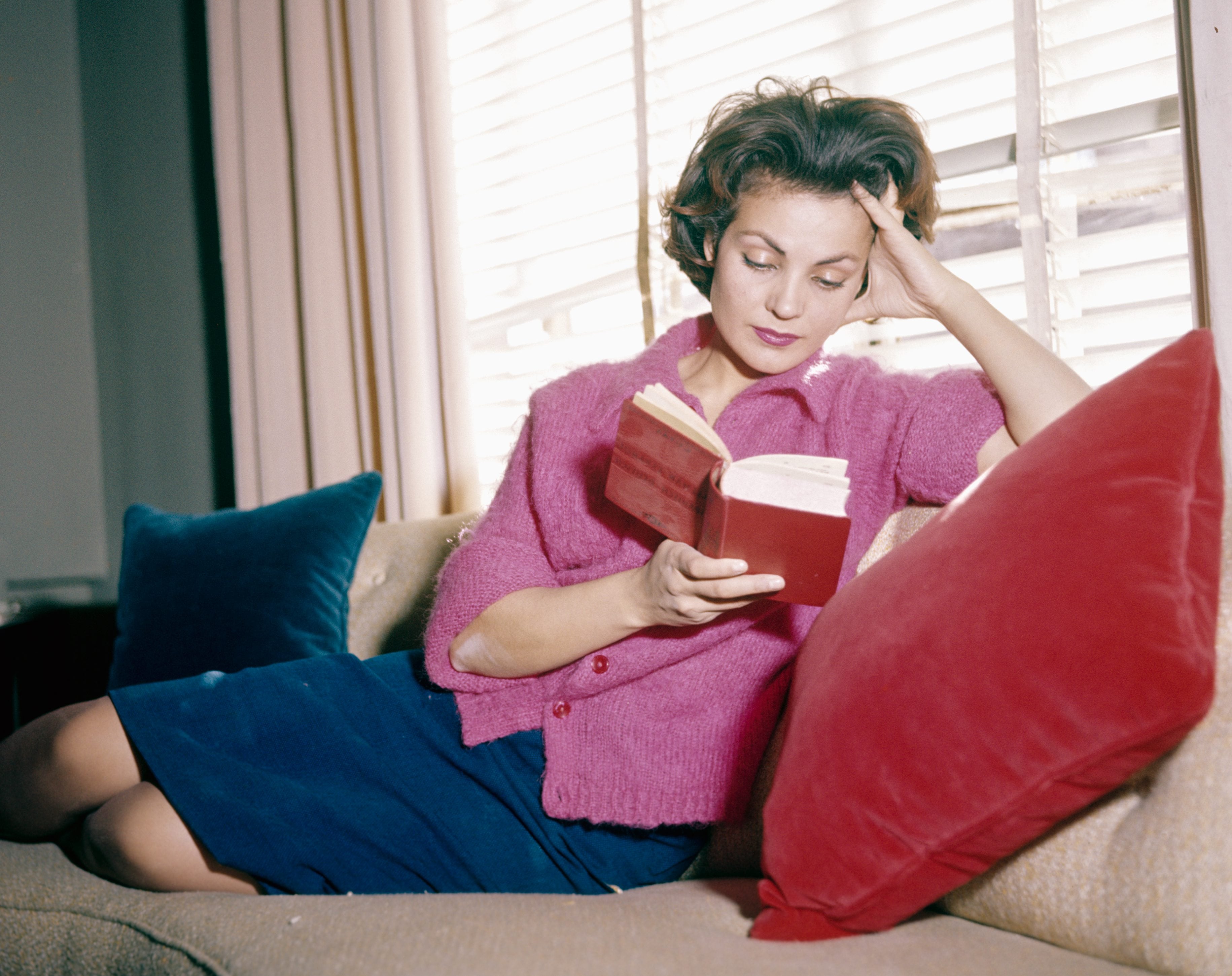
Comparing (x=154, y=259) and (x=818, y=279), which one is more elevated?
(x=154, y=259)

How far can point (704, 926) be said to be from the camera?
30.5 inches

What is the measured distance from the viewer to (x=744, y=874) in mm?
1085

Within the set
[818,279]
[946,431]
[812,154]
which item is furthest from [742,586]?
[812,154]

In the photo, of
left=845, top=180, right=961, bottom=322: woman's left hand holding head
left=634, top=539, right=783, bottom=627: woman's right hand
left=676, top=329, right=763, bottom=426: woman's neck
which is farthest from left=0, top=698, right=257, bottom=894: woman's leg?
left=845, top=180, right=961, bottom=322: woman's left hand holding head

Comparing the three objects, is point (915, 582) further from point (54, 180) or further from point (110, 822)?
point (54, 180)

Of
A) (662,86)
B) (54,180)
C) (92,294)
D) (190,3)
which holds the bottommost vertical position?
(92,294)

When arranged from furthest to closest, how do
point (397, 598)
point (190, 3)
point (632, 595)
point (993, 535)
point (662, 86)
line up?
1. point (190, 3)
2. point (662, 86)
3. point (397, 598)
4. point (632, 595)
5. point (993, 535)

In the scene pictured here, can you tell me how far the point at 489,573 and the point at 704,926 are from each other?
1.59ft

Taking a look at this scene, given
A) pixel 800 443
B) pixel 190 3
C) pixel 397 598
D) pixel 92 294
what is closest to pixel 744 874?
pixel 800 443

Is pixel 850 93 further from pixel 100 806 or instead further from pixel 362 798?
pixel 100 806

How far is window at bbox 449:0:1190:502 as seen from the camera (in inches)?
56.2

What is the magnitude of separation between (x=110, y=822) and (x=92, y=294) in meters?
2.43

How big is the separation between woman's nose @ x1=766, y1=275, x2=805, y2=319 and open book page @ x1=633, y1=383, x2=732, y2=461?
11.7 inches

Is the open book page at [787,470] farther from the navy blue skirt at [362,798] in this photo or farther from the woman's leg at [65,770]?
the woman's leg at [65,770]
